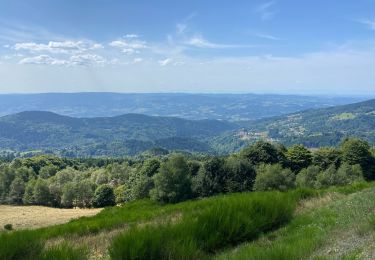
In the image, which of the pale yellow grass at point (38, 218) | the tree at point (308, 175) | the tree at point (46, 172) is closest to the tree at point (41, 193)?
the pale yellow grass at point (38, 218)

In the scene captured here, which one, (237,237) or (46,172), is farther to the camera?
(46,172)

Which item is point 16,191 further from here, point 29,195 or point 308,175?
point 308,175

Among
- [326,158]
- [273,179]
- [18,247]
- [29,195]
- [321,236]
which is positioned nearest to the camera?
[18,247]

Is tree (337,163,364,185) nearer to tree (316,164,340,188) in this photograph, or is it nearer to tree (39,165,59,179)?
tree (316,164,340,188)

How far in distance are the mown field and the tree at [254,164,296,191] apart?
37.5 m

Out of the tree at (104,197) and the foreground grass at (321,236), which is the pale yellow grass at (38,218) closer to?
the tree at (104,197)

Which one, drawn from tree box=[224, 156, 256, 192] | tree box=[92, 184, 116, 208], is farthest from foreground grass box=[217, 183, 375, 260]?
tree box=[92, 184, 116, 208]

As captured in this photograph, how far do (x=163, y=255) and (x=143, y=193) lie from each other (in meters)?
59.8

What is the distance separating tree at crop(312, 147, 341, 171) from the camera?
→ 221 feet

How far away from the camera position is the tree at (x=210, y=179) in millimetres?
53188

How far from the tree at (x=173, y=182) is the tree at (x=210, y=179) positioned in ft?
4.30

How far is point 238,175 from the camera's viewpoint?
184ft

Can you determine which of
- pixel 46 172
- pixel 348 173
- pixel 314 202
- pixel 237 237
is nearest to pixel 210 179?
pixel 348 173

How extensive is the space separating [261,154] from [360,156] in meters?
15.2
